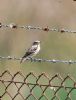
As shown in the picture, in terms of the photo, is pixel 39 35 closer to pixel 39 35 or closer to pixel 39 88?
pixel 39 35

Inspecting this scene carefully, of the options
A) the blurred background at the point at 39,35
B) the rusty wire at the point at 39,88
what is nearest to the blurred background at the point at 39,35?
the blurred background at the point at 39,35

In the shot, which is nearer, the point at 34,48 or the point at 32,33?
the point at 34,48

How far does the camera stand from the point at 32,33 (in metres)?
13.9

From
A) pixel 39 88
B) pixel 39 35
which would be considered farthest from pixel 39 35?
pixel 39 88

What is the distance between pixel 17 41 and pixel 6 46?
0.85 metres

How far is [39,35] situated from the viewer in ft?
45.5

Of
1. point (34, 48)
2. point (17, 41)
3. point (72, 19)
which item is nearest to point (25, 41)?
point (17, 41)

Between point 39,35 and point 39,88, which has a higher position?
point 39,88

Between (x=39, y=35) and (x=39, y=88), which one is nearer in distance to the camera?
(x=39, y=88)

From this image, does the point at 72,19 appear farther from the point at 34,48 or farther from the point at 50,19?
the point at 34,48

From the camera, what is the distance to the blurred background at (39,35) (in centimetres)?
1207

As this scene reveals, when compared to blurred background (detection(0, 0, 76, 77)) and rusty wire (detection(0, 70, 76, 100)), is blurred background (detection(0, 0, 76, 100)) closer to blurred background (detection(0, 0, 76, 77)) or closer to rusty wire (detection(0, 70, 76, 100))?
blurred background (detection(0, 0, 76, 77))

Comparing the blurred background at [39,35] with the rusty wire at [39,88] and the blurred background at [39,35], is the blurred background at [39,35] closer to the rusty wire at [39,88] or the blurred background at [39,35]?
the blurred background at [39,35]

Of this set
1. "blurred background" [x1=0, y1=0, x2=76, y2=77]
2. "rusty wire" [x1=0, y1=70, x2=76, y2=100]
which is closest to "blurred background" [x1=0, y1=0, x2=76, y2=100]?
"blurred background" [x1=0, y1=0, x2=76, y2=77]
